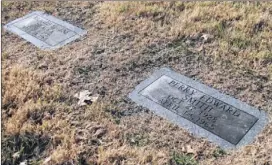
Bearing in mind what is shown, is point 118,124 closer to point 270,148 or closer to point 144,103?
point 144,103

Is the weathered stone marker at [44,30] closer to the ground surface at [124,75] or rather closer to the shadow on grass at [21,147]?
the ground surface at [124,75]

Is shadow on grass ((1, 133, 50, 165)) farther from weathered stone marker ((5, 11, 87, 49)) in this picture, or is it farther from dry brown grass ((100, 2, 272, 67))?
dry brown grass ((100, 2, 272, 67))

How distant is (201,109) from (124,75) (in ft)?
3.40

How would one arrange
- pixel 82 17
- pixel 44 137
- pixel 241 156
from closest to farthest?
pixel 241 156 → pixel 44 137 → pixel 82 17

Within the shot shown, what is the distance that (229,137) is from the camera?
144 inches

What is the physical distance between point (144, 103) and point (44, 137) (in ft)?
3.51

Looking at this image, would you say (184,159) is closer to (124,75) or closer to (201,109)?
(201,109)

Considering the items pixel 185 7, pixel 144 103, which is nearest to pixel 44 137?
pixel 144 103

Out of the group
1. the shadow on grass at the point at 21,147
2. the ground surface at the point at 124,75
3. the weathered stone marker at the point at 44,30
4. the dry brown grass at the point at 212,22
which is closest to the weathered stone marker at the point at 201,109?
the ground surface at the point at 124,75

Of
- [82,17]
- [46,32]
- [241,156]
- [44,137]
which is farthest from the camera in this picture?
[82,17]

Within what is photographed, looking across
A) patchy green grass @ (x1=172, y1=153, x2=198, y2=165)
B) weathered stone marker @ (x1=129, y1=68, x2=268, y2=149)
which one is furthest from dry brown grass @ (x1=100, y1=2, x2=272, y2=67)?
patchy green grass @ (x1=172, y1=153, x2=198, y2=165)

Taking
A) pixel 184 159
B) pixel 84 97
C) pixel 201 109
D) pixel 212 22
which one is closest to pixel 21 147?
pixel 84 97

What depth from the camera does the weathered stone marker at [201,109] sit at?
12.1 feet

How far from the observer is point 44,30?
544 cm
